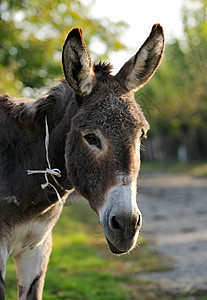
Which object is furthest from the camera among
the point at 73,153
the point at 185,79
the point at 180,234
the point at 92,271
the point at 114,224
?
the point at 185,79

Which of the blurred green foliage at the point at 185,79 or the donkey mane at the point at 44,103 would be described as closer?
the donkey mane at the point at 44,103

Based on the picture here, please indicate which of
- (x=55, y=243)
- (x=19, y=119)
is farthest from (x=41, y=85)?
(x=19, y=119)

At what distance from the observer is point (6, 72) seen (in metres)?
12.2

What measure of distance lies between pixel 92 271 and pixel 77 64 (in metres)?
5.27

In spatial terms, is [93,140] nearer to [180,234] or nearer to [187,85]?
[180,234]

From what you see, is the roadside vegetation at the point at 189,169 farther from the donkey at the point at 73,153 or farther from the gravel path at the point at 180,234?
the donkey at the point at 73,153

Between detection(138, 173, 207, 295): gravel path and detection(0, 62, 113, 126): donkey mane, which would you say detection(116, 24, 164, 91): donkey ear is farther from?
detection(138, 173, 207, 295): gravel path

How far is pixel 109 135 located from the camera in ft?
10.5

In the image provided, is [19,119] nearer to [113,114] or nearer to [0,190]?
[0,190]

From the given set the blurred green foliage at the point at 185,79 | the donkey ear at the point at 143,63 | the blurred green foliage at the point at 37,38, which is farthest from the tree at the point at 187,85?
the donkey ear at the point at 143,63

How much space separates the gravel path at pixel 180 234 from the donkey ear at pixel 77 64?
38.7 inches

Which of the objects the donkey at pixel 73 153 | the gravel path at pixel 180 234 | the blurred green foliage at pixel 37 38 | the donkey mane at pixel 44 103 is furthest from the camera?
the blurred green foliage at pixel 37 38

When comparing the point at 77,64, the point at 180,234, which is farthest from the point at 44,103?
the point at 180,234

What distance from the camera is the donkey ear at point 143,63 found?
3500mm
